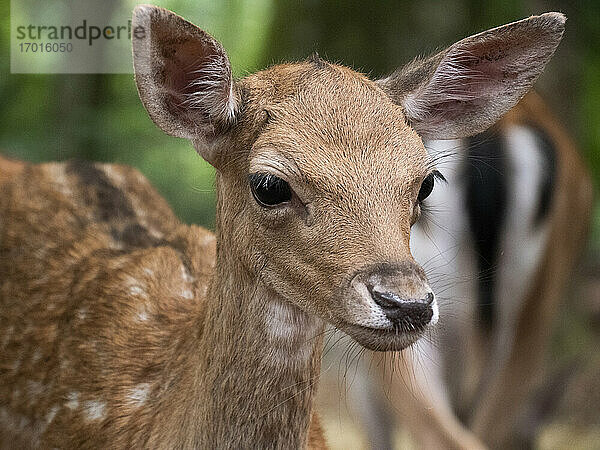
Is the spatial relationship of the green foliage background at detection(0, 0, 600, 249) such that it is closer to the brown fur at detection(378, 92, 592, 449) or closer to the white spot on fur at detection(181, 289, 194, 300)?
the brown fur at detection(378, 92, 592, 449)

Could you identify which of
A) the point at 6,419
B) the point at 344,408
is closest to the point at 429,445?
the point at 344,408

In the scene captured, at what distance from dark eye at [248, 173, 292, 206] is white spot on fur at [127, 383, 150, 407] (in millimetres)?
582

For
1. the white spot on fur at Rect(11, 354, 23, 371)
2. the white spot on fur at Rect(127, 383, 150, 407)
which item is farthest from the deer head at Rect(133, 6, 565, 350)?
the white spot on fur at Rect(11, 354, 23, 371)

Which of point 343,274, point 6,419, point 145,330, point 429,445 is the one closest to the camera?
point 343,274

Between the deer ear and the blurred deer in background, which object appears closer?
the deer ear

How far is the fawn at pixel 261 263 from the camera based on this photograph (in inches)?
56.2

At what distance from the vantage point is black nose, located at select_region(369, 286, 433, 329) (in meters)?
1.31

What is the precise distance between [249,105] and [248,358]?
0.46 metres

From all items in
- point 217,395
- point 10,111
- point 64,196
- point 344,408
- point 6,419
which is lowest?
point 344,408

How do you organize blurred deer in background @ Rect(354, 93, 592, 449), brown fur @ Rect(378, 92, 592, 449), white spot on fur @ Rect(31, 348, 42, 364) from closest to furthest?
white spot on fur @ Rect(31, 348, 42, 364)
blurred deer in background @ Rect(354, 93, 592, 449)
brown fur @ Rect(378, 92, 592, 449)

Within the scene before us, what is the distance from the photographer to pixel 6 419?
2.15 metres

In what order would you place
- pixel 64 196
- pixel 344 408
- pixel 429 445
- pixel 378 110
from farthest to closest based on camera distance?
1. pixel 344 408
2. pixel 429 445
3. pixel 64 196
4. pixel 378 110

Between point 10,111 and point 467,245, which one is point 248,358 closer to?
point 467,245

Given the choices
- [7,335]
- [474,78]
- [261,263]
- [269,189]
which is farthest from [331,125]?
[7,335]
